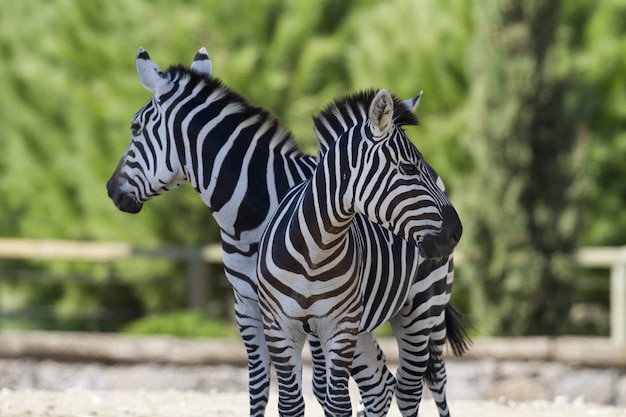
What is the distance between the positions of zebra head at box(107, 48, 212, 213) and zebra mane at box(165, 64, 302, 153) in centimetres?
5

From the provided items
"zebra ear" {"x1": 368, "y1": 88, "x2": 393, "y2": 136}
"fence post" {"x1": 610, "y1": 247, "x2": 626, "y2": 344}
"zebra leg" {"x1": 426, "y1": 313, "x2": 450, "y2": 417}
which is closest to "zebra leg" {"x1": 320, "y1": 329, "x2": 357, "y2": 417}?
"zebra ear" {"x1": 368, "y1": 88, "x2": 393, "y2": 136}

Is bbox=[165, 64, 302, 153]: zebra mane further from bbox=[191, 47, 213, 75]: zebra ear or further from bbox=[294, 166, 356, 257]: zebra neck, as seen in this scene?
bbox=[294, 166, 356, 257]: zebra neck

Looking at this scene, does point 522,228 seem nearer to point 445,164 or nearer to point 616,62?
point 445,164

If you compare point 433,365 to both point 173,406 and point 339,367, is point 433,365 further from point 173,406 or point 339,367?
point 173,406

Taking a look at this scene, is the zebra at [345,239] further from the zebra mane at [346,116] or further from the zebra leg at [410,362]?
the zebra leg at [410,362]

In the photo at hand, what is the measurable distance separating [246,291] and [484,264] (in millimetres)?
6422

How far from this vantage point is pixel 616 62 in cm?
1431

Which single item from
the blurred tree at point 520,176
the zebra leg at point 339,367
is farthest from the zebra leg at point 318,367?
the blurred tree at point 520,176

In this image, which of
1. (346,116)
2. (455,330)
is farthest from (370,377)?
(346,116)

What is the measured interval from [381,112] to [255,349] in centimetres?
160

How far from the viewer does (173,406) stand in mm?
6910

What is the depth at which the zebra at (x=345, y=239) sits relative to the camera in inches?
168

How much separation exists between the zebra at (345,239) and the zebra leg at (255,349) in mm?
464

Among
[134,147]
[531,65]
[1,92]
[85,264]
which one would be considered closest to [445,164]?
[531,65]
